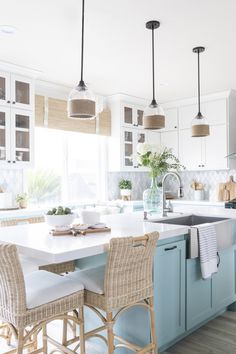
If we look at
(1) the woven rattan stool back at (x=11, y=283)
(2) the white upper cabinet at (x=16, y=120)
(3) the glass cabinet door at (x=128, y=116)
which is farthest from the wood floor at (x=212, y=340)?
(3) the glass cabinet door at (x=128, y=116)

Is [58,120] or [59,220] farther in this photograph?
[58,120]

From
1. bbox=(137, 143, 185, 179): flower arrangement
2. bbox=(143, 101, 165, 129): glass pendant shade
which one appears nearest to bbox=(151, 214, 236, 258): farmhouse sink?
bbox=(137, 143, 185, 179): flower arrangement

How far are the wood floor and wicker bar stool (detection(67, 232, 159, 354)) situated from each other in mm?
552

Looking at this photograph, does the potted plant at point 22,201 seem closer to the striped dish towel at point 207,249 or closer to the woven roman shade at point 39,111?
the woven roman shade at point 39,111

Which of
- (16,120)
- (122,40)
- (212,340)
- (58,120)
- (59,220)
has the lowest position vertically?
(212,340)

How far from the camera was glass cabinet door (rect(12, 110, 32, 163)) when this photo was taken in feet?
13.9

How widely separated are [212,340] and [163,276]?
77 centimetres

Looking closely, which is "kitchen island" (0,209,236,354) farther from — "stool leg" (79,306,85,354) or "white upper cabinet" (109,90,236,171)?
"white upper cabinet" (109,90,236,171)

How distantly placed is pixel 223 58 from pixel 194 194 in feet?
9.22

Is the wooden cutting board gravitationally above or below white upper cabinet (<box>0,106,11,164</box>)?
below

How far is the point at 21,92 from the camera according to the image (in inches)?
170

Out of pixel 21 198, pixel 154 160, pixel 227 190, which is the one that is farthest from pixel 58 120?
pixel 227 190

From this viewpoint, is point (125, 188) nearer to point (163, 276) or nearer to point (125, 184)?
point (125, 184)

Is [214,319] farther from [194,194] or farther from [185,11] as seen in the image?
[194,194]
